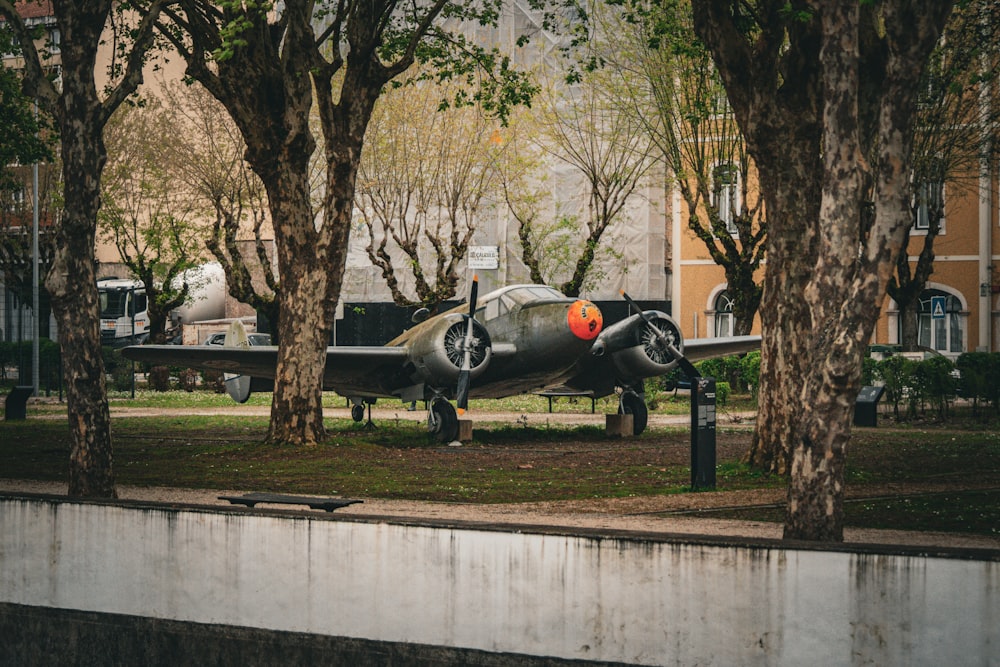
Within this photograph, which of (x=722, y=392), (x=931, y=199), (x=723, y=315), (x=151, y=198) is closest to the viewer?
(x=722, y=392)

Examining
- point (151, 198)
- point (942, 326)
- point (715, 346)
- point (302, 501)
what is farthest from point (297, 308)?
point (942, 326)

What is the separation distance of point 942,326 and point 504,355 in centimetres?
2553

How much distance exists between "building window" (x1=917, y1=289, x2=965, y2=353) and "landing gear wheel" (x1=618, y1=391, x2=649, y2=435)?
21456 millimetres

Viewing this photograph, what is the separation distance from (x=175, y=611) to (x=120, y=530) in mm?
865

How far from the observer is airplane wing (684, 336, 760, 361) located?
28856 mm

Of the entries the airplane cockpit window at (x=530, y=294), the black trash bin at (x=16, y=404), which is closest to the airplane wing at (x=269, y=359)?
the airplane cockpit window at (x=530, y=294)

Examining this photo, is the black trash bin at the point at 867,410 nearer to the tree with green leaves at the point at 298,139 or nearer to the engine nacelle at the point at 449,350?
the engine nacelle at the point at 449,350

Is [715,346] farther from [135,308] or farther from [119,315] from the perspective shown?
[119,315]

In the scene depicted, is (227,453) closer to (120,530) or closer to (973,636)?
(120,530)

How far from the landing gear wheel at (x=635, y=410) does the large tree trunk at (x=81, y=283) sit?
14686 mm

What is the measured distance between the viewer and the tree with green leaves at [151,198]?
47719mm

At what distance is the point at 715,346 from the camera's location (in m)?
29.2

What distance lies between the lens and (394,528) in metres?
8.84

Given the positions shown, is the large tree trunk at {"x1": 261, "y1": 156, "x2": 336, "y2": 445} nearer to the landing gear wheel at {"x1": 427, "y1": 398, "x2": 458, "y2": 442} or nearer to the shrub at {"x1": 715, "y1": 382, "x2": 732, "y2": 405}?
the landing gear wheel at {"x1": 427, "y1": 398, "x2": 458, "y2": 442}
